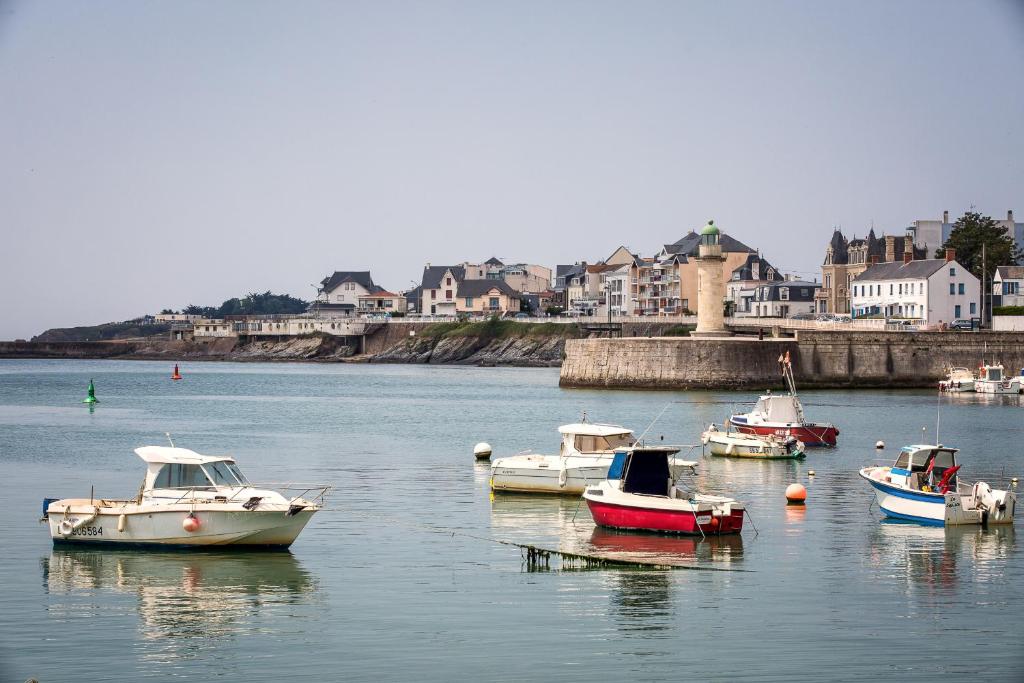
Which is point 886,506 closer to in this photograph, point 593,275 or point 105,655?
point 105,655

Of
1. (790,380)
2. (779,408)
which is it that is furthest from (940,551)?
(790,380)

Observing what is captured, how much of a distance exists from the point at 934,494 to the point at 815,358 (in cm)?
5372

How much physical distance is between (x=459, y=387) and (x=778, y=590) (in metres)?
73.2

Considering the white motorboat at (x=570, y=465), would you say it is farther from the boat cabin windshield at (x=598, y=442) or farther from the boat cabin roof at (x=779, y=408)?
the boat cabin roof at (x=779, y=408)

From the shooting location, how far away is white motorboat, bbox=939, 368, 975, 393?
262ft

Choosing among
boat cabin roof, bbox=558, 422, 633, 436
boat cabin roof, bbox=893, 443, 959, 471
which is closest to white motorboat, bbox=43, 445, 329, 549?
boat cabin roof, bbox=558, 422, 633, 436

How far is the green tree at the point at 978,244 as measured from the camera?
109 metres

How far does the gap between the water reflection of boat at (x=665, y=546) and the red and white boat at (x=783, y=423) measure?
2078 cm

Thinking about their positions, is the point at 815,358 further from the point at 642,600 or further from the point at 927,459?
the point at 642,600

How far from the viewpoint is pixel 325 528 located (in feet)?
95.3

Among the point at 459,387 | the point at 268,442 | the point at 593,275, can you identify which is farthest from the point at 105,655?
the point at 593,275

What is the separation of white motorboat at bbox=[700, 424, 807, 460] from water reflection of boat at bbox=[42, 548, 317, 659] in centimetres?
2322

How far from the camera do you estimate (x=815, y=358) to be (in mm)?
82188

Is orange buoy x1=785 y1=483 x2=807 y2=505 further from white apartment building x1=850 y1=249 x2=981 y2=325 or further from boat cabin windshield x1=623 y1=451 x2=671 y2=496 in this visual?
white apartment building x1=850 y1=249 x2=981 y2=325
